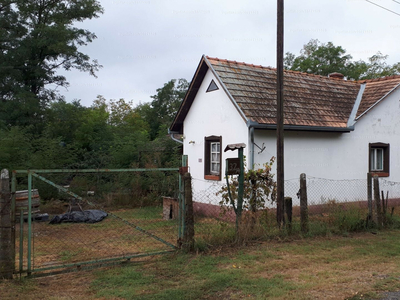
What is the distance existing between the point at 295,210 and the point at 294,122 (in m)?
2.64

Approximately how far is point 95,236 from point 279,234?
4606mm

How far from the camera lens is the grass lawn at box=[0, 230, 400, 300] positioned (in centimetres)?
536

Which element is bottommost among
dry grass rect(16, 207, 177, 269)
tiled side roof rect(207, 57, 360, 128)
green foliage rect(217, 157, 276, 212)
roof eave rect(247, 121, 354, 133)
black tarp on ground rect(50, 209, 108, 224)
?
dry grass rect(16, 207, 177, 269)

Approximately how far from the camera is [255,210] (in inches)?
346

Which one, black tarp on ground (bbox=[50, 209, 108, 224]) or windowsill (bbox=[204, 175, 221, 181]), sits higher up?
windowsill (bbox=[204, 175, 221, 181])

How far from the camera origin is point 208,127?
13398 mm

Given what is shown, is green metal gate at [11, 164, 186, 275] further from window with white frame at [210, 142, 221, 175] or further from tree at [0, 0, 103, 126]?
tree at [0, 0, 103, 126]

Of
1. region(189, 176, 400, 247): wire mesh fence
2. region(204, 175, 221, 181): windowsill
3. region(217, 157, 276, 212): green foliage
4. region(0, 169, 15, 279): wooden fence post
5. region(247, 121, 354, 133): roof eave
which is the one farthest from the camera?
region(204, 175, 221, 181): windowsill

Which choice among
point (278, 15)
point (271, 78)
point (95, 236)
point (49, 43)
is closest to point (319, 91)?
point (271, 78)

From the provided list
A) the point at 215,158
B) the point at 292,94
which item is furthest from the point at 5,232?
the point at 292,94

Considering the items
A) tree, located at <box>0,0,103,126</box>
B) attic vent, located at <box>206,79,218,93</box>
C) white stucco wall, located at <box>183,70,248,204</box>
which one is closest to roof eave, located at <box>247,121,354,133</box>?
white stucco wall, located at <box>183,70,248,204</box>

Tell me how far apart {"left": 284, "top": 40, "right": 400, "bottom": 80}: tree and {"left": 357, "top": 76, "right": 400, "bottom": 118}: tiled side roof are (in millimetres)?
21188

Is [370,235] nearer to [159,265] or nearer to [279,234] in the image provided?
[279,234]

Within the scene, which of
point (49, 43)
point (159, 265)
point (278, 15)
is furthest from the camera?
point (49, 43)
